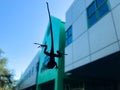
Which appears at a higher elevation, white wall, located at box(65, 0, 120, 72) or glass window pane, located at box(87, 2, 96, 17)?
glass window pane, located at box(87, 2, 96, 17)

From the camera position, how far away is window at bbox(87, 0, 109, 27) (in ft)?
32.7

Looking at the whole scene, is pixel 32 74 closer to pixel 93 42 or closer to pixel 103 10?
pixel 93 42

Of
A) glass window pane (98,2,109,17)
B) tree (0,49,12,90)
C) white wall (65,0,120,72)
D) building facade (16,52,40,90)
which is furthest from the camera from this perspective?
Result: tree (0,49,12,90)

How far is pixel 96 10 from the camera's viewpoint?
1109cm

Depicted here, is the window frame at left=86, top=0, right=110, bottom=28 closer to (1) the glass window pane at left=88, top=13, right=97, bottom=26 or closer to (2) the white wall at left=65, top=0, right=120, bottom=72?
(1) the glass window pane at left=88, top=13, right=97, bottom=26

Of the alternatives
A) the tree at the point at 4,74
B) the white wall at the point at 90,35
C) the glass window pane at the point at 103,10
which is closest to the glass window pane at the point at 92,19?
the white wall at the point at 90,35

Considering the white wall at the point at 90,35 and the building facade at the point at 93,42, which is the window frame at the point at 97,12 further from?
the white wall at the point at 90,35

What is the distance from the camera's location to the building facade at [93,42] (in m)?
8.88

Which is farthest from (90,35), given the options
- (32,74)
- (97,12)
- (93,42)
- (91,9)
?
(32,74)

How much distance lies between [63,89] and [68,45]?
4360mm

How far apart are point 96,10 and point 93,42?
2191 millimetres

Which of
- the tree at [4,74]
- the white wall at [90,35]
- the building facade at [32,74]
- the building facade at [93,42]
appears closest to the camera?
the white wall at [90,35]

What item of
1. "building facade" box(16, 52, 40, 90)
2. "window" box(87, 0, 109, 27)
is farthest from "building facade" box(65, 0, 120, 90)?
"building facade" box(16, 52, 40, 90)

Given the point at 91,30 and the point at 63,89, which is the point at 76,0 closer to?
the point at 91,30
